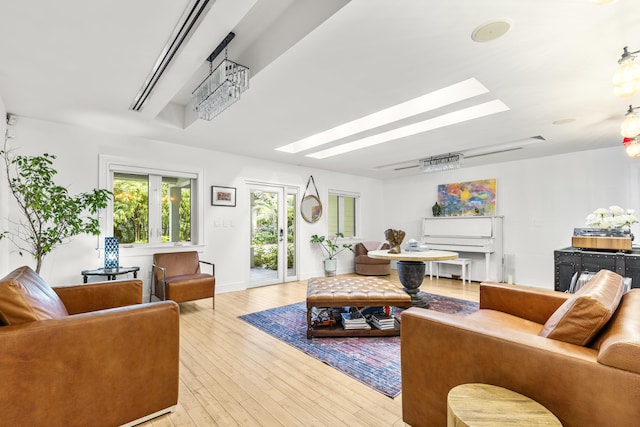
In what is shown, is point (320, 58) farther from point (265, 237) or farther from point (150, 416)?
point (265, 237)

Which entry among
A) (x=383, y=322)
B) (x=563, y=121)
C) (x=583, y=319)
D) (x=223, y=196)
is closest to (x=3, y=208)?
(x=223, y=196)

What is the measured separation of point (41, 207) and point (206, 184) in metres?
2.21

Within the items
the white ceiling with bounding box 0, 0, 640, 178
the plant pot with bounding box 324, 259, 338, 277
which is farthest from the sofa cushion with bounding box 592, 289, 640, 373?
the plant pot with bounding box 324, 259, 338, 277

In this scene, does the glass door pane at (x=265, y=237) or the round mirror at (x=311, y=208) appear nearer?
the glass door pane at (x=265, y=237)

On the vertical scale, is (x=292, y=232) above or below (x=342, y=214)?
below

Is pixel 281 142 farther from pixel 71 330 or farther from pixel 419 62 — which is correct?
pixel 71 330

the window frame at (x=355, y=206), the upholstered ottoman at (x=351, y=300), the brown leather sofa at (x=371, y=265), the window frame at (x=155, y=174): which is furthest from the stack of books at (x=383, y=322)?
the window frame at (x=355, y=206)

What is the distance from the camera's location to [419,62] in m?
2.21

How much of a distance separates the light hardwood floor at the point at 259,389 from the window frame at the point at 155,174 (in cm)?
168

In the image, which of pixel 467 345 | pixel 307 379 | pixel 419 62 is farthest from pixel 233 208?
pixel 467 345

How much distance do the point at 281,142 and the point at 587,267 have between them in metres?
4.35

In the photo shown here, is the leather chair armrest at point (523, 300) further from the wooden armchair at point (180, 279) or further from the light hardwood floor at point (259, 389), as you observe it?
the wooden armchair at point (180, 279)

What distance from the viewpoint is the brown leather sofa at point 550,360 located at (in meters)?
1.03

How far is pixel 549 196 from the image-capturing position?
5375 millimetres
